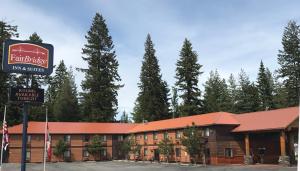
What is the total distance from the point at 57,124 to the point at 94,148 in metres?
8.12

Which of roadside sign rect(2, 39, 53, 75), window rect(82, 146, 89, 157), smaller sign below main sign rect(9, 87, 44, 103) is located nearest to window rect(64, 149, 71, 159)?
window rect(82, 146, 89, 157)

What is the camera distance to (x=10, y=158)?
2552 inches

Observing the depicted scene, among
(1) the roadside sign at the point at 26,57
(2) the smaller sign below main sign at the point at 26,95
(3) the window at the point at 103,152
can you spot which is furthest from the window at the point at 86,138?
(2) the smaller sign below main sign at the point at 26,95

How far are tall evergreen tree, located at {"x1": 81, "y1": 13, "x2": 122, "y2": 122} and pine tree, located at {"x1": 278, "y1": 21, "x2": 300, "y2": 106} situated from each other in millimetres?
35139

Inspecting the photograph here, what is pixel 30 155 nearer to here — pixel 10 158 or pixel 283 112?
pixel 10 158

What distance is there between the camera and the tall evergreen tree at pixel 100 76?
86188mm

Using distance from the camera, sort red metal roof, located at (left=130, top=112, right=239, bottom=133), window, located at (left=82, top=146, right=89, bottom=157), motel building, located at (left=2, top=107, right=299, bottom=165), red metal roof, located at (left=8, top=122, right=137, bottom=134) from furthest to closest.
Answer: window, located at (left=82, top=146, right=89, bottom=157) → red metal roof, located at (left=8, top=122, right=137, bottom=134) → red metal roof, located at (left=130, top=112, right=239, bottom=133) → motel building, located at (left=2, top=107, right=299, bottom=165)

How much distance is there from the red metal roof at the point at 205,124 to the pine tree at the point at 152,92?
30.7ft

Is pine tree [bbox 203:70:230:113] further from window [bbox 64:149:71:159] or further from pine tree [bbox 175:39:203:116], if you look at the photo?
window [bbox 64:149:71:159]

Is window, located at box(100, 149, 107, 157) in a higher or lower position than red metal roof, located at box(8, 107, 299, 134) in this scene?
lower

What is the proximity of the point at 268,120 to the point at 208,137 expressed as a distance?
27.6 ft

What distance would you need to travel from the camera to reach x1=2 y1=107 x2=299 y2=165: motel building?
45.8 meters

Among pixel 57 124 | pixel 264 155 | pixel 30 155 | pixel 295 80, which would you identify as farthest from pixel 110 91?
pixel 264 155

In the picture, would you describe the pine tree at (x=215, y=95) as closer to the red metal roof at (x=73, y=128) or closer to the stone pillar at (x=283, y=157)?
the red metal roof at (x=73, y=128)
